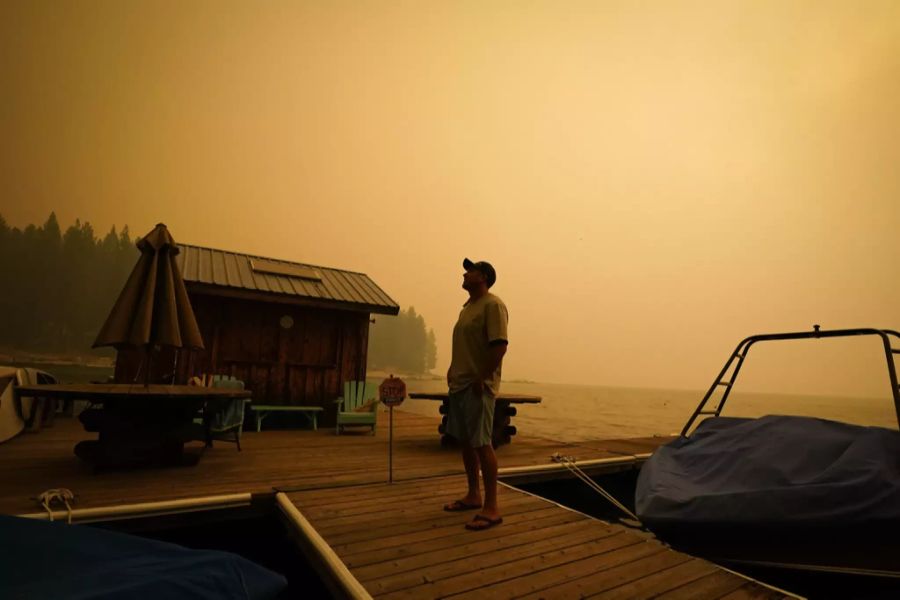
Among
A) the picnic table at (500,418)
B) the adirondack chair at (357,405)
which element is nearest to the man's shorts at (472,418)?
the picnic table at (500,418)

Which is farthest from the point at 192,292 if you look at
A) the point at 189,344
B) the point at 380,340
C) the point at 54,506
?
the point at 380,340

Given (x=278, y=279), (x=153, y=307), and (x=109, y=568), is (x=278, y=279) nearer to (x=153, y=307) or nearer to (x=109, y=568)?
(x=153, y=307)

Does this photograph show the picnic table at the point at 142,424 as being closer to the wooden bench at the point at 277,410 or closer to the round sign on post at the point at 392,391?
the round sign on post at the point at 392,391

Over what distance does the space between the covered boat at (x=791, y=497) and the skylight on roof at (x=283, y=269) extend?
323 inches

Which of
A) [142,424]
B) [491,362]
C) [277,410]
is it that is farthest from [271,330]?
[491,362]

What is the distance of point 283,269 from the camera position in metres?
10.2

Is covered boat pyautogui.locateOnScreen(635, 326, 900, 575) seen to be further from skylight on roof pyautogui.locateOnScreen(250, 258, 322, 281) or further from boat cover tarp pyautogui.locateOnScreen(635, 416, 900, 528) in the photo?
skylight on roof pyautogui.locateOnScreen(250, 258, 322, 281)

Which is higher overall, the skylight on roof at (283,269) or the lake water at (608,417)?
the skylight on roof at (283,269)

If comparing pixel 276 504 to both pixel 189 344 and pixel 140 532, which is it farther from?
pixel 189 344

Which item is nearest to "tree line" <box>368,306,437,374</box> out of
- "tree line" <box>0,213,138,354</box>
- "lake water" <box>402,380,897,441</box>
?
"lake water" <box>402,380,897,441</box>

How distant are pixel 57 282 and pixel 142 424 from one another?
67.5 metres

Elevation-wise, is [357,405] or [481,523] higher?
[357,405]

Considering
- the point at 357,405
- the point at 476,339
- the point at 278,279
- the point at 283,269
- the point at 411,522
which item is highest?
the point at 283,269

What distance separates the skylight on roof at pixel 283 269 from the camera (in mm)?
9914
